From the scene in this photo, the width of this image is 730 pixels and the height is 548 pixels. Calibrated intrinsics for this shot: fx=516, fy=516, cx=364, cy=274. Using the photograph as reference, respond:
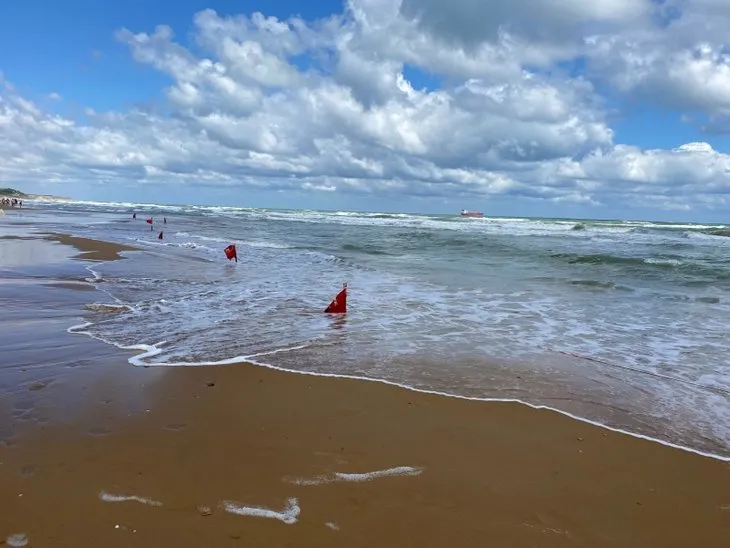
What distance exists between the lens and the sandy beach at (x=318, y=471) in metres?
3.34

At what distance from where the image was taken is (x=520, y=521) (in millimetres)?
3537

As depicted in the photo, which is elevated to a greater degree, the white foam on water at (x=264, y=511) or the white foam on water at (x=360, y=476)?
the white foam on water at (x=360, y=476)

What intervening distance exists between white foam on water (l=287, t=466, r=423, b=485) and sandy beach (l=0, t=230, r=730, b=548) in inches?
0.7

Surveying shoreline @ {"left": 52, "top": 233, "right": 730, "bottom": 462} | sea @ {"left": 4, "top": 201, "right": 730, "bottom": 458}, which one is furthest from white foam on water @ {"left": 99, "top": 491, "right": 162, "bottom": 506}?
sea @ {"left": 4, "top": 201, "right": 730, "bottom": 458}

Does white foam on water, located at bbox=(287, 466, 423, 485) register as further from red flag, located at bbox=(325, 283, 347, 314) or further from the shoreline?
red flag, located at bbox=(325, 283, 347, 314)

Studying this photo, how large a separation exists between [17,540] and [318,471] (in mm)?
1959

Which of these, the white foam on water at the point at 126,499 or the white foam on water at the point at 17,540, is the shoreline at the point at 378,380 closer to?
the white foam on water at the point at 126,499

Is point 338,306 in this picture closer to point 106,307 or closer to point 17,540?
point 106,307

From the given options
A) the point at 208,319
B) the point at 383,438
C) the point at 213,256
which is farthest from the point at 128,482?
the point at 213,256

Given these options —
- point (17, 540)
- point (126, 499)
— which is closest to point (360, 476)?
point (126, 499)

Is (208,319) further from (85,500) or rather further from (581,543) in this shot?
(581,543)

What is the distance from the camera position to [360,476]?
399 cm

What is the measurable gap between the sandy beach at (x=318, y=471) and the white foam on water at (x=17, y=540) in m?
0.02

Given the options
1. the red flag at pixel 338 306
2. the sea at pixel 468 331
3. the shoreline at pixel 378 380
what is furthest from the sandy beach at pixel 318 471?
the red flag at pixel 338 306
